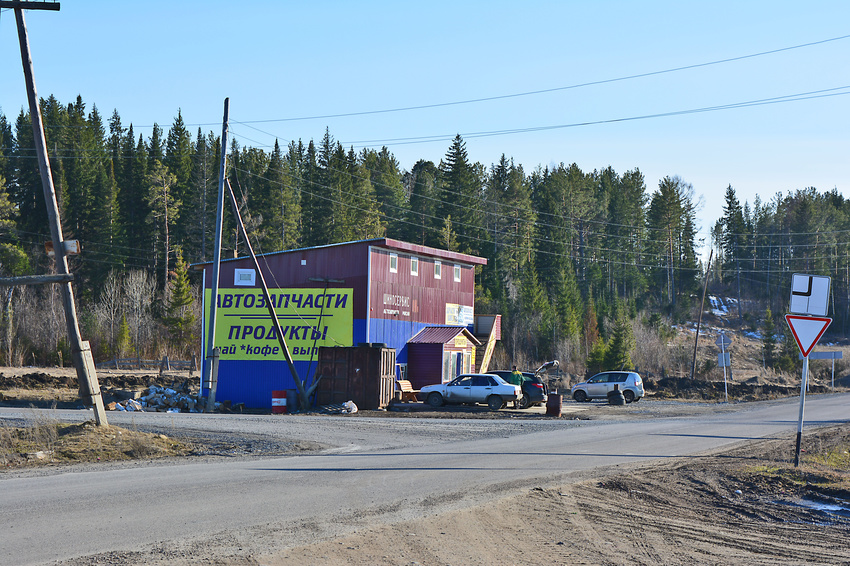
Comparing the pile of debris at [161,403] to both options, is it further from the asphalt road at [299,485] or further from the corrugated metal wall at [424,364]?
the asphalt road at [299,485]

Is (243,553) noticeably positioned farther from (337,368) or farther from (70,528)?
(337,368)

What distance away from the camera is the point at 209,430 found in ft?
72.5

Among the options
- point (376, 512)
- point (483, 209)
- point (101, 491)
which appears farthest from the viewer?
point (483, 209)

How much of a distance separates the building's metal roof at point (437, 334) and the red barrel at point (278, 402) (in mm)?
8631

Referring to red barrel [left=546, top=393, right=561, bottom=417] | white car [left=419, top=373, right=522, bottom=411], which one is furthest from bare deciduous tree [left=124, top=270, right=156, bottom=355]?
red barrel [left=546, top=393, right=561, bottom=417]

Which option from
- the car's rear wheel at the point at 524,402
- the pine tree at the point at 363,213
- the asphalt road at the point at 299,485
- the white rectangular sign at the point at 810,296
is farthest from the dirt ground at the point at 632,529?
the pine tree at the point at 363,213

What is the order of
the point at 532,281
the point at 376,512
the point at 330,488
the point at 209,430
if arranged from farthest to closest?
1. the point at 532,281
2. the point at 209,430
3. the point at 330,488
4. the point at 376,512

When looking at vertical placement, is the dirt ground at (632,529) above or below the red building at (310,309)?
below

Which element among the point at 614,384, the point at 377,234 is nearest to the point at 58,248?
the point at 614,384

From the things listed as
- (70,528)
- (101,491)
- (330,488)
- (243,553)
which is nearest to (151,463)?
(101,491)

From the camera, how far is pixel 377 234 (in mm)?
86312

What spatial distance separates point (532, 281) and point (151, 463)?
241 feet

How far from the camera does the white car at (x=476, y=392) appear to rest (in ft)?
113

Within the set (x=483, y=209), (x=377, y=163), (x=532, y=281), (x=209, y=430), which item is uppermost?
(x=377, y=163)
